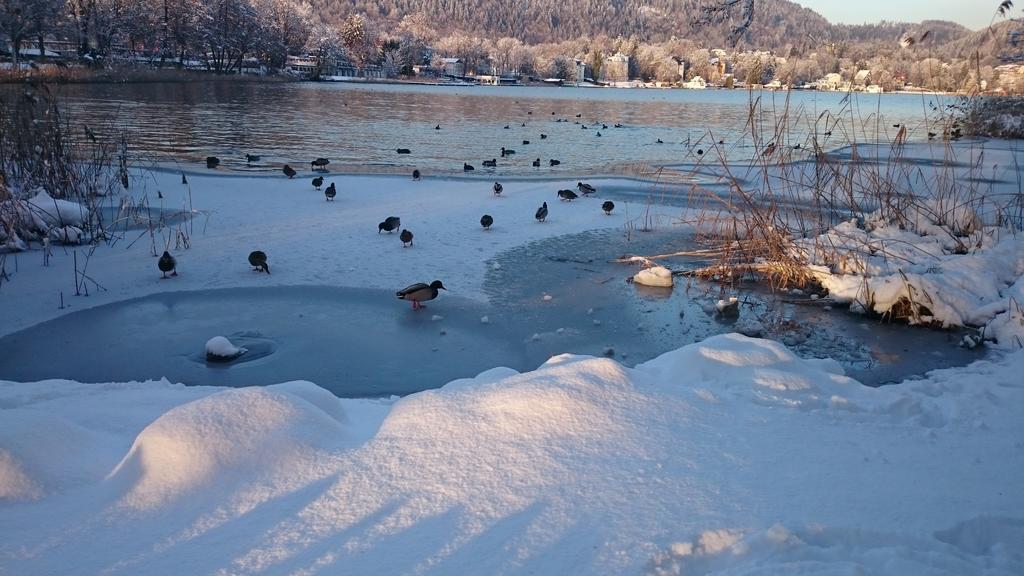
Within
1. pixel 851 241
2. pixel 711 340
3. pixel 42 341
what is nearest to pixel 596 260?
pixel 851 241

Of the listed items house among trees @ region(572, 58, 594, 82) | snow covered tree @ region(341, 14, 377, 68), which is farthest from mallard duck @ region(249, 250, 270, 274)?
house among trees @ region(572, 58, 594, 82)

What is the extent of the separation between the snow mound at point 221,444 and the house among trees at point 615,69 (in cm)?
12525

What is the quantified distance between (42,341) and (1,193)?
10.7 ft

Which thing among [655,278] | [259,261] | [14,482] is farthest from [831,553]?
[259,261]

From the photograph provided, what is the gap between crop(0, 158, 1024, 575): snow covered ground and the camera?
2045mm

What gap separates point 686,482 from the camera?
242cm

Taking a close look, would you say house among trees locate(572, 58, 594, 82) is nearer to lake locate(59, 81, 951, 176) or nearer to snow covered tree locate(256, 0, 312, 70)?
snow covered tree locate(256, 0, 312, 70)

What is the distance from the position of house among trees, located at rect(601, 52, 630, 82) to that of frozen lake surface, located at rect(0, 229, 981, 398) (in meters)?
122

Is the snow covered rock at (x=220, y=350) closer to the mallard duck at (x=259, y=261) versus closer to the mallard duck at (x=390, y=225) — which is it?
the mallard duck at (x=259, y=261)

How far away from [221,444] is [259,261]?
14.8 ft

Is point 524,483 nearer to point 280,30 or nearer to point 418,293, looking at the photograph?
point 418,293

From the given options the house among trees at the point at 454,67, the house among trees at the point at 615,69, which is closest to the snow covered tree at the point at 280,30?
the house among trees at the point at 454,67

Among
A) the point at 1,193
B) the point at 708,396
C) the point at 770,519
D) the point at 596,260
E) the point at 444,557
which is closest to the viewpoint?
the point at 444,557

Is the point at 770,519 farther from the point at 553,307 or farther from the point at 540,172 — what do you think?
the point at 540,172
